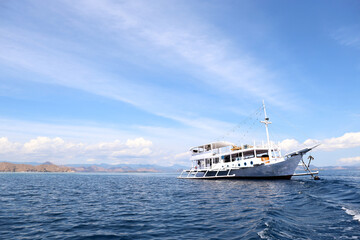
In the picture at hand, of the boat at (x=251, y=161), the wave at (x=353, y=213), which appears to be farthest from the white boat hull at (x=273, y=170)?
the wave at (x=353, y=213)

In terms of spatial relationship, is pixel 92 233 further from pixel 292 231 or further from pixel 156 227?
pixel 292 231

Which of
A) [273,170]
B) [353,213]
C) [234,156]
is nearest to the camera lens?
[353,213]

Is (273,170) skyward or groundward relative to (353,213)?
skyward

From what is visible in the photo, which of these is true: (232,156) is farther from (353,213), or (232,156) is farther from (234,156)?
(353,213)

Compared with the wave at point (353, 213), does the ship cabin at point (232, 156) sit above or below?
above

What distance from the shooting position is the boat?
37.8m

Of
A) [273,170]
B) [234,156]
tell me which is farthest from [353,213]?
[234,156]

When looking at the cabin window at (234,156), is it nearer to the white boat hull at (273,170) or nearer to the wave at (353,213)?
the white boat hull at (273,170)

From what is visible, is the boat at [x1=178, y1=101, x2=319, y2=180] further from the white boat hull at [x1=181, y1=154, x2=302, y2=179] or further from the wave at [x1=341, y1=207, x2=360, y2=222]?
the wave at [x1=341, y1=207, x2=360, y2=222]

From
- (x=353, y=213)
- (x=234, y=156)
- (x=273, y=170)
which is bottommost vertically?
(x=353, y=213)

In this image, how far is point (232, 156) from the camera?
48.7m

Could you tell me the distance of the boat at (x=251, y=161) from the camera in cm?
3781

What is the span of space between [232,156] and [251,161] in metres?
7.81

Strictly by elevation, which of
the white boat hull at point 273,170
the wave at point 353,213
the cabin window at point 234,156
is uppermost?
the cabin window at point 234,156
